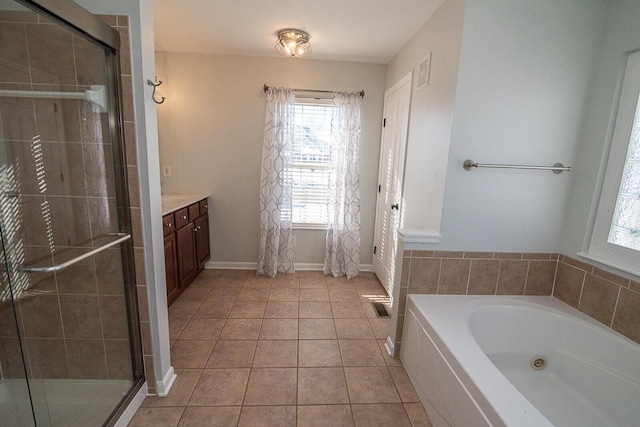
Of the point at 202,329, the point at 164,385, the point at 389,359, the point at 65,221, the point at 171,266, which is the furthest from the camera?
the point at 171,266

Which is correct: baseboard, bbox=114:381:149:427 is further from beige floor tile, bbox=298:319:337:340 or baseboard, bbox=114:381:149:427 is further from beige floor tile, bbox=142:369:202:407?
beige floor tile, bbox=298:319:337:340

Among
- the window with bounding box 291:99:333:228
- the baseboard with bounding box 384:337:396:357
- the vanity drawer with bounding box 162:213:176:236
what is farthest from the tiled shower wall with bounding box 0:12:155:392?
the window with bounding box 291:99:333:228

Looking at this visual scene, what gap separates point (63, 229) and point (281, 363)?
56.9 inches

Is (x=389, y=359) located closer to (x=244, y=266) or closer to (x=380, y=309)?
(x=380, y=309)

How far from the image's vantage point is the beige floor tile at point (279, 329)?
209 cm

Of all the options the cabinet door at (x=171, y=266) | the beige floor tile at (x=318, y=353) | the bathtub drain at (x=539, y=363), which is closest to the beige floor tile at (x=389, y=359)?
the beige floor tile at (x=318, y=353)

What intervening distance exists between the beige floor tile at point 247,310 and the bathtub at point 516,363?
4.05 ft

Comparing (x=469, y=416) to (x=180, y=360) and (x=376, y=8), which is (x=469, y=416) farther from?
(x=376, y=8)

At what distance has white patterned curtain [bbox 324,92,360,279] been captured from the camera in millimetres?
2957

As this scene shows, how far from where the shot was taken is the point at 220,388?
5.28 ft

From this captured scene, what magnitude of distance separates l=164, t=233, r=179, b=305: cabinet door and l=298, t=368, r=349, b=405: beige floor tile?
1.33m

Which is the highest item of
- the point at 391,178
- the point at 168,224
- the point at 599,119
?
the point at 599,119

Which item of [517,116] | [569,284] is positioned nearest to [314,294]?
[569,284]

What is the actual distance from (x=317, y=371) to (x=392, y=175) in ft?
6.12
